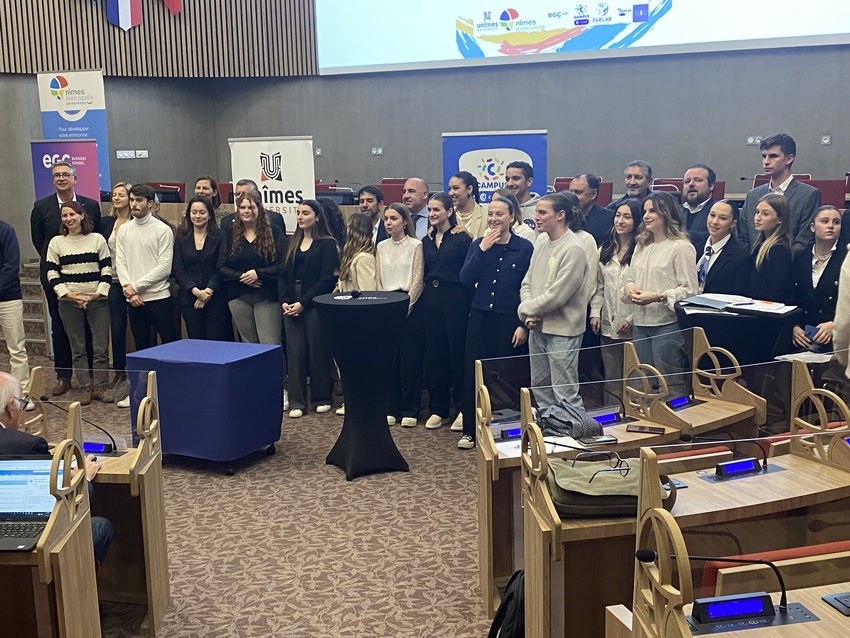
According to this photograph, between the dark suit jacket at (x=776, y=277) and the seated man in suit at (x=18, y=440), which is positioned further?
the dark suit jacket at (x=776, y=277)

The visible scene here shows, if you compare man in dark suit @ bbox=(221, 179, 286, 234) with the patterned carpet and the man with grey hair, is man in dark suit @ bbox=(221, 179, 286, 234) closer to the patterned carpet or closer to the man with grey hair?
the patterned carpet

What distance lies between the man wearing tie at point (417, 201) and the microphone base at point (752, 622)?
4775 mm

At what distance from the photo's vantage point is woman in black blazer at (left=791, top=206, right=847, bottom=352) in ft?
14.9

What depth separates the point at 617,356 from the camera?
407 centimetres

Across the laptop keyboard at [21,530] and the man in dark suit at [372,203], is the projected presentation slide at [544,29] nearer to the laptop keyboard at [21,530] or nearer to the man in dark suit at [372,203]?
the man in dark suit at [372,203]

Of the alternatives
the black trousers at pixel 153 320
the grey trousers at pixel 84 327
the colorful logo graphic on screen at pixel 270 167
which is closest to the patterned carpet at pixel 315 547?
the black trousers at pixel 153 320

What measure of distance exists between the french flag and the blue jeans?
10.5m

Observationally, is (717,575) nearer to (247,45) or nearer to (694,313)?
(694,313)

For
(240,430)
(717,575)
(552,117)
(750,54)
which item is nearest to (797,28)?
(750,54)

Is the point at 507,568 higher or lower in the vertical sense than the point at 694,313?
lower

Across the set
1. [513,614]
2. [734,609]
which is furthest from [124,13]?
[734,609]

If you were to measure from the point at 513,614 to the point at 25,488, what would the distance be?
162 cm

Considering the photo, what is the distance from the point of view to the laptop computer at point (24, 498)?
2.59 meters

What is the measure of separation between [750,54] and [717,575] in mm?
10939
